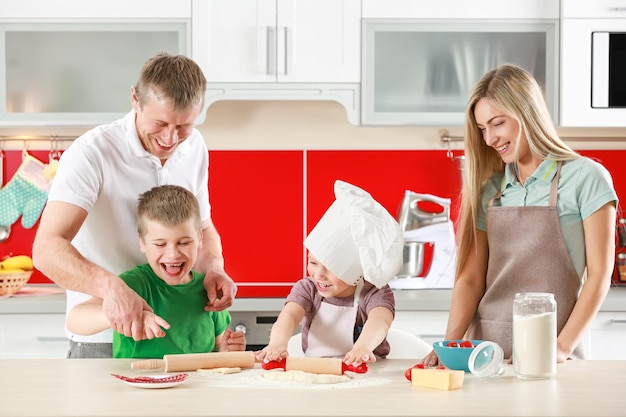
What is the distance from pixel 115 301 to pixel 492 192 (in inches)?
39.5

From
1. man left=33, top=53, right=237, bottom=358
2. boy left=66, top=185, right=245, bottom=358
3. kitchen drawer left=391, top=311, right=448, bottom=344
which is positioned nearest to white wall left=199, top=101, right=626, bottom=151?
kitchen drawer left=391, top=311, right=448, bottom=344

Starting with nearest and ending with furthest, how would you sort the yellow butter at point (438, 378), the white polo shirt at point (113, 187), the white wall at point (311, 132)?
1. the yellow butter at point (438, 378)
2. the white polo shirt at point (113, 187)
3. the white wall at point (311, 132)

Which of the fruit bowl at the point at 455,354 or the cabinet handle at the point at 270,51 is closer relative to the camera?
the fruit bowl at the point at 455,354

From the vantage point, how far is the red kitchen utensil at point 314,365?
1.54 meters

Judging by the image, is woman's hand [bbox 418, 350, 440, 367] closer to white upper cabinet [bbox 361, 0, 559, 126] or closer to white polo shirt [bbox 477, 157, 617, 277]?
white polo shirt [bbox 477, 157, 617, 277]

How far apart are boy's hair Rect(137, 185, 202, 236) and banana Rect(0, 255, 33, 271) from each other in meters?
1.50

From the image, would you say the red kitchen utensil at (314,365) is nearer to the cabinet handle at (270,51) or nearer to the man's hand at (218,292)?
the man's hand at (218,292)

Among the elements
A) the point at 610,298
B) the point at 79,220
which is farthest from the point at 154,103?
the point at 610,298

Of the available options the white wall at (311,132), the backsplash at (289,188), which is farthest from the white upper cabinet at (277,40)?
the backsplash at (289,188)

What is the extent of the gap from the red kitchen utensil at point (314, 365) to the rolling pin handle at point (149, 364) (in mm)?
195

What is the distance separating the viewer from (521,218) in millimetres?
1993

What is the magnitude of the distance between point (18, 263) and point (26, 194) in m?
0.35

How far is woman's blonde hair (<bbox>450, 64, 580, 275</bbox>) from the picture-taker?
1.98 meters

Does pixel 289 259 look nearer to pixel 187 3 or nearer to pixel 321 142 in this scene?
pixel 321 142
